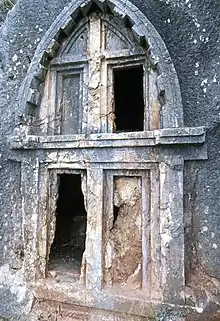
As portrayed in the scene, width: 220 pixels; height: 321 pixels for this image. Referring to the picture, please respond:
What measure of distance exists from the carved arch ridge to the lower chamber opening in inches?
52.4

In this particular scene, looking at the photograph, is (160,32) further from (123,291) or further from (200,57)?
(123,291)

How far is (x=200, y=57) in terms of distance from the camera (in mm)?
3373

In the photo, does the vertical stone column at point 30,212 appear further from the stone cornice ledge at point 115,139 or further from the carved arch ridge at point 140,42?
the carved arch ridge at point 140,42

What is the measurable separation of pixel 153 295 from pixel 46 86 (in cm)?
275

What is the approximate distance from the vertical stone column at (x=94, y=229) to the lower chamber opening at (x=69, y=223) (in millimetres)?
824

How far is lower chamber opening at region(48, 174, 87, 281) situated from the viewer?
181 inches

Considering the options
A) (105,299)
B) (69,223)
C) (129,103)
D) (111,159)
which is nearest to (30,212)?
(111,159)

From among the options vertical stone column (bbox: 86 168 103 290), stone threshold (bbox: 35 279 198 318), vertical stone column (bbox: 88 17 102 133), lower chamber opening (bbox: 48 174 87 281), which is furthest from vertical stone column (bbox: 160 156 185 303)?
lower chamber opening (bbox: 48 174 87 281)

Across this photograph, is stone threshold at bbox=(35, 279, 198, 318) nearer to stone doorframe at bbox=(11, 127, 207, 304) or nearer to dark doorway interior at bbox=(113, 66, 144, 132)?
stone doorframe at bbox=(11, 127, 207, 304)

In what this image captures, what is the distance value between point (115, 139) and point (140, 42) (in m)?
1.13

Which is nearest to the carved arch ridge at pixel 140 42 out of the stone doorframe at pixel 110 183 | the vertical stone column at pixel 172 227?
the stone doorframe at pixel 110 183

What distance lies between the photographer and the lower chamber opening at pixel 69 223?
4609 millimetres

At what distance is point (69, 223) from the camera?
5.37m

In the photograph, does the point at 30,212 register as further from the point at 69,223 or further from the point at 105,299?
the point at 69,223
